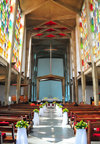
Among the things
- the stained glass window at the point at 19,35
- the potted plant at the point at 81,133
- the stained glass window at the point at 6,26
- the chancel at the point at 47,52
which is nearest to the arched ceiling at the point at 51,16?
the chancel at the point at 47,52

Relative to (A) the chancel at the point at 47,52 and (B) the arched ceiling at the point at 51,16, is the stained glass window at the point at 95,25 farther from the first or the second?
(B) the arched ceiling at the point at 51,16

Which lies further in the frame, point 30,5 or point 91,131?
point 30,5

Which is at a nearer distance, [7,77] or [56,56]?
[7,77]

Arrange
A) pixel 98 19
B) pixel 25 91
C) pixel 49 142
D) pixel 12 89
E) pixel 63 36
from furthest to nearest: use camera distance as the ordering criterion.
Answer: pixel 63 36, pixel 12 89, pixel 25 91, pixel 98 19, pixel 49 142

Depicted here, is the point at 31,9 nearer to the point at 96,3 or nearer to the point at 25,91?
the point at 96,3

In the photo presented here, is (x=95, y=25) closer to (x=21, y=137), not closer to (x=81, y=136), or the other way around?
(x=81, y=136)

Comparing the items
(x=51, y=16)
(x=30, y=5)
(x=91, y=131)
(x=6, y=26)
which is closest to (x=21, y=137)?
(x=91, y=131)

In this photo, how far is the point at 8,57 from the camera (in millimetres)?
14250

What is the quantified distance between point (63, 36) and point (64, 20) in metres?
4.22

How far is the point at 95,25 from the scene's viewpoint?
13.6 metres

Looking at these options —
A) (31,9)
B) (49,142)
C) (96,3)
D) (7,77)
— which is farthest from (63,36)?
(49,142)

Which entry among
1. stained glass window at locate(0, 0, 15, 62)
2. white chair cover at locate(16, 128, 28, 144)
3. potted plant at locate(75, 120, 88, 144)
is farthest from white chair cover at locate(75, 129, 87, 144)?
stained glass window at locate(0, 0, 15, 62)

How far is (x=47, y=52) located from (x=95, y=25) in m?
21.2

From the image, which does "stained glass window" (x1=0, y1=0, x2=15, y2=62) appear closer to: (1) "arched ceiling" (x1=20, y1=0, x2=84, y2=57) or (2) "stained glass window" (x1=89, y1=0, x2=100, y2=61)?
(1) "arched ceiling" (x1=20, y1=0, x2=84, y2=57)
